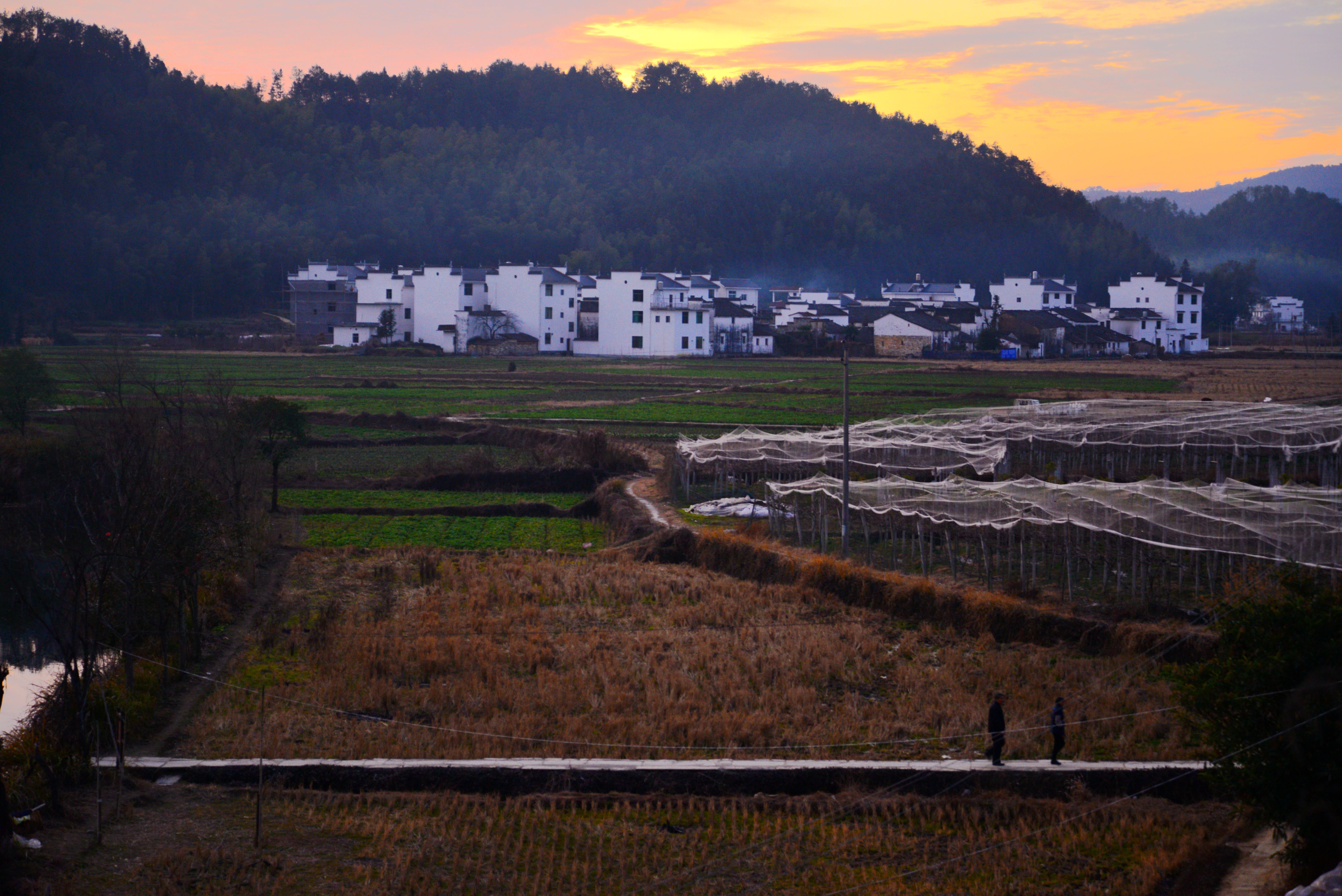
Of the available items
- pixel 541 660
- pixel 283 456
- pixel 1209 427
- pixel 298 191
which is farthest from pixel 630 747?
pixel 298 191

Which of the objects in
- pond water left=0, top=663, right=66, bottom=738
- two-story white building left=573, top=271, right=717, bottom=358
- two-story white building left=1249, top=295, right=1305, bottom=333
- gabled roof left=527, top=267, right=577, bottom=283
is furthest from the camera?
two-story white building left=1249, top=295, right=1305, bottom=333

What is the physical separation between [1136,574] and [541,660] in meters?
8.98

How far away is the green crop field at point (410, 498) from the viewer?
83.8 ft

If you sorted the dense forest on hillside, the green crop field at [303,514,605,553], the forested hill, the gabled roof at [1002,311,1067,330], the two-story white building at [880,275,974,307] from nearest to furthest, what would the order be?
the green crop field at [303,514,605,553] → the gabled roof at [1002,311,1067,330] → the forested hill → the two-story white building at [880,275,974,307] → the dense forest on hillside

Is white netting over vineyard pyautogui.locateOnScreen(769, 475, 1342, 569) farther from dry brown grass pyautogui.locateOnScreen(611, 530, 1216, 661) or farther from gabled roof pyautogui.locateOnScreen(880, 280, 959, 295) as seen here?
gabled roof pyautogui.locateOnScreen(880, 280, 959, 295)

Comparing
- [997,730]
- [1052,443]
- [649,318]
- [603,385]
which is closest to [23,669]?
[997,730]

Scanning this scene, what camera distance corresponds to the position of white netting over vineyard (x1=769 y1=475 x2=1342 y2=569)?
14812mm

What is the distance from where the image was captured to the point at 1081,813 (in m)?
10.4

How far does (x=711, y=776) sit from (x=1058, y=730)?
3.42m

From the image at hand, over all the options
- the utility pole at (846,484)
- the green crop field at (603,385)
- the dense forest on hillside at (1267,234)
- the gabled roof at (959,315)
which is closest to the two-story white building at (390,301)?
the green crop field at (603,385)

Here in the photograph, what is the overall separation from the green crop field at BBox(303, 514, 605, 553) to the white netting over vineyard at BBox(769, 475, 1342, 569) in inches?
198

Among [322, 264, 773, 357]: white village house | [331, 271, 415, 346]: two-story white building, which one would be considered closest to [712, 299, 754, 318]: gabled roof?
[322, 264, 773, 357]: white village house

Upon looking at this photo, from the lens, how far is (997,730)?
36.4 feet

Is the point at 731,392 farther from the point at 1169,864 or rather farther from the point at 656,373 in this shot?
the point at 1169,864
